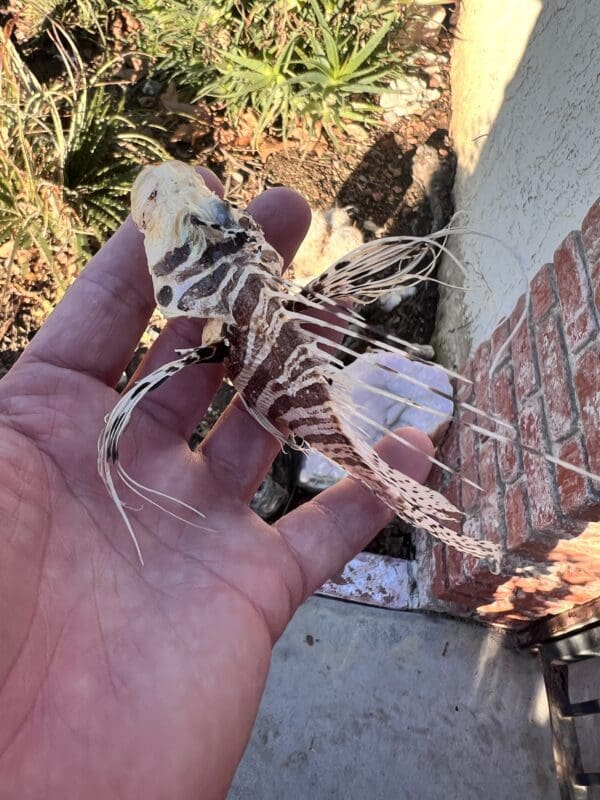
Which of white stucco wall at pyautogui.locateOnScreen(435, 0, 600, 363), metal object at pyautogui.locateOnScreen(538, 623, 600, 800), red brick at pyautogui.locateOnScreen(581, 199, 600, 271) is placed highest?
white stucco wall at pyautogui.locateOnScreen(435, 0, 600, 363)

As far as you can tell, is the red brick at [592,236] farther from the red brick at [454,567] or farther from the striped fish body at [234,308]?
the red brick at [454,567]

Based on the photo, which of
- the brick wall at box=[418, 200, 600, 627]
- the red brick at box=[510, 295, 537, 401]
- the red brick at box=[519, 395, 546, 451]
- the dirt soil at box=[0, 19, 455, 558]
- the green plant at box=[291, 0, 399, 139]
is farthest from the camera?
the green plant at box=[291, 0, 399, 139]

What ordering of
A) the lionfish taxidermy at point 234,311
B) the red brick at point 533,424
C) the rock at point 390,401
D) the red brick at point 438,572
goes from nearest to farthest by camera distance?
the lionfish taxidermy at point 234,311 < the red brick at point 533,424 < the red brick at point 438,572 < the rock at point 390,401

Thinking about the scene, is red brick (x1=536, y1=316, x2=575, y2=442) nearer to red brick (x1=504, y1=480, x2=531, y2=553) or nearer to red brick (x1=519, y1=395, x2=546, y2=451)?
red brick (x1=519, y1=395, x2=546, y2=451)

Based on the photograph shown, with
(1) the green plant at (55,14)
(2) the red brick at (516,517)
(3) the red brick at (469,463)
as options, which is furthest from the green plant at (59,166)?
(2) the red brick at (516,517)

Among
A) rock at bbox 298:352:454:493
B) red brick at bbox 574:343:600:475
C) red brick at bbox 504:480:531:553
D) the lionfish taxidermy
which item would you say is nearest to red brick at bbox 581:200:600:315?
red brick at bbox 574:343:600:475

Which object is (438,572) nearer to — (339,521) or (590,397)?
(339,521)

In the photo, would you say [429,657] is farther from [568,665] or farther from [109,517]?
[109,517]
